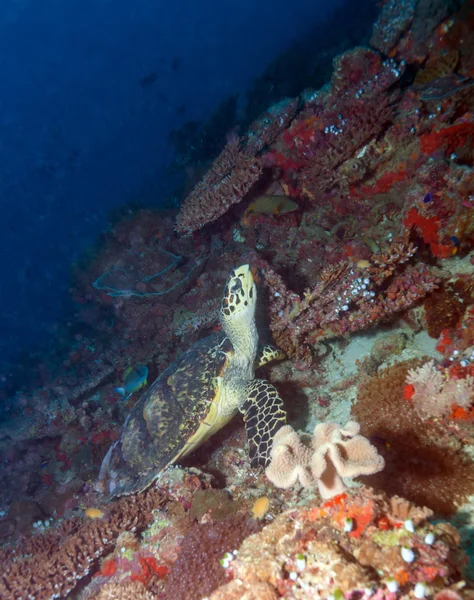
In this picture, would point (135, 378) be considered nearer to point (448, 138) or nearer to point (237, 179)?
point (237, 179)

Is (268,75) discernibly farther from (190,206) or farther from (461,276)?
(461,276)

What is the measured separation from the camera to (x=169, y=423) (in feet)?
13.6

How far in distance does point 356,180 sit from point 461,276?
2.71 metres

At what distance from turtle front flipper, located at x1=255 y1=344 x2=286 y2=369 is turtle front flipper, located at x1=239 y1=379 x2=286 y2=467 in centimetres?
35

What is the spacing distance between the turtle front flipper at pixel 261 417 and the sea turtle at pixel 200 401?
0.01 m

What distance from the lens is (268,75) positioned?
17.0m

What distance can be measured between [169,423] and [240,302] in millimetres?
1818

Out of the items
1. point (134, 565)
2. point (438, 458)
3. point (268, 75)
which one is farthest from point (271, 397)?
point (268, 75)

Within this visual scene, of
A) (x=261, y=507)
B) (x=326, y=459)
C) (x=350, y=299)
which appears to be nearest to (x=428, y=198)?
(x=350, y=299)

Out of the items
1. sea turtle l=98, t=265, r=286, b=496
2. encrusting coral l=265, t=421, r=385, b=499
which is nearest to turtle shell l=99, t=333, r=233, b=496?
sea turtle l=98, t=265, r=286, b=496

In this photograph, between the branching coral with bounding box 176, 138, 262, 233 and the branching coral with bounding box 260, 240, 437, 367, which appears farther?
the branching coral with bounding box 176, 138, 262, 233

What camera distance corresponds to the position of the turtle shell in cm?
406

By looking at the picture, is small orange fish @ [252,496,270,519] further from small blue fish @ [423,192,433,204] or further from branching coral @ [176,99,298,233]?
branching coral @ [176,99,298,233]

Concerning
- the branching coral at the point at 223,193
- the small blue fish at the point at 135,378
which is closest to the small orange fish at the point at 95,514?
the small blue fish at the point at 135,378
